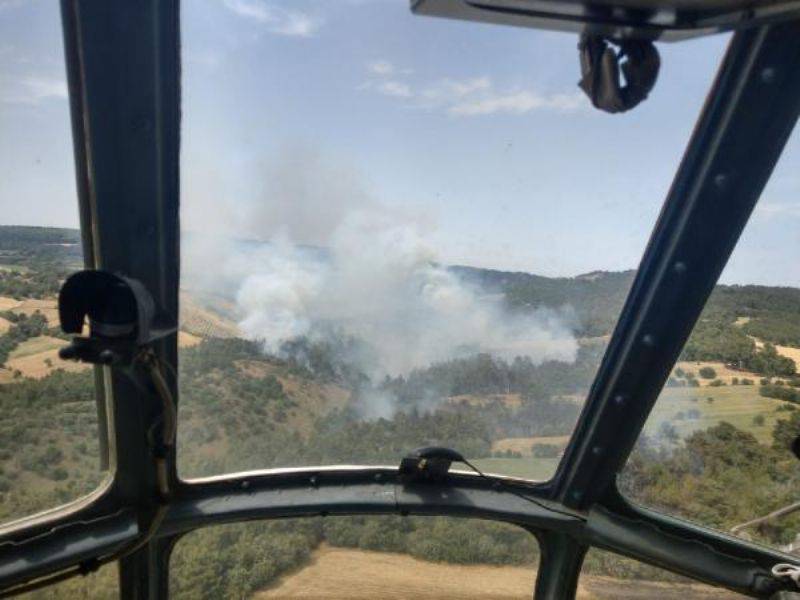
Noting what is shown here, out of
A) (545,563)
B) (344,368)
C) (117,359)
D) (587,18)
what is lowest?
(545,563)

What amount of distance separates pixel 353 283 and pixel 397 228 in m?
0.28

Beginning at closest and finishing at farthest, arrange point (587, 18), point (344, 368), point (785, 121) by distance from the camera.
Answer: point (587, 18) → point (785, 121) → point (344, 368)

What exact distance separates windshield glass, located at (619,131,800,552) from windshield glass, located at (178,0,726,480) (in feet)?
1.13

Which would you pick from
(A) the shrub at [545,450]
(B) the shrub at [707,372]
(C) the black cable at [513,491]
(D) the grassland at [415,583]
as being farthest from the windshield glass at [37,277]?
(B) the shrub at [707,372]

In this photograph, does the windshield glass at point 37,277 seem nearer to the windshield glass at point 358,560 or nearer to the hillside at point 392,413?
the hillside at point 392,413

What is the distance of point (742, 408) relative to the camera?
2637 millimetres

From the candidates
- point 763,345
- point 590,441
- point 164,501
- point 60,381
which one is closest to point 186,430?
point 164,501

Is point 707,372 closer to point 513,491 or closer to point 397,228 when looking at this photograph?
point 513,491

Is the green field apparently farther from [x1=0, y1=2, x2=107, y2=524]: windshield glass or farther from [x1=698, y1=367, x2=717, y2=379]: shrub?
[x1=0, y1=2, x2=107, y2=524]: windshield glass

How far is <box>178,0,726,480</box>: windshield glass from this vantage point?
6.81 ft

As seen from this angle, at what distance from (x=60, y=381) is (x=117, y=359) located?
51 centimetres

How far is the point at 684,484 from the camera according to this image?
289cm

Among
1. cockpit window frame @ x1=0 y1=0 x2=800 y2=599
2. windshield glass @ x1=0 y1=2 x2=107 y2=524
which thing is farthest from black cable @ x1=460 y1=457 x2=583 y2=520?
windshield glass @ x1=0 y1=2 x2=107 y2=524

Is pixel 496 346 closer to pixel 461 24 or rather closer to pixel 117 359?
pixel 461 24
